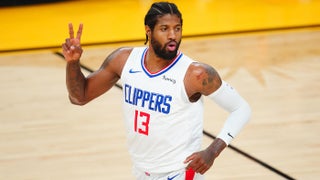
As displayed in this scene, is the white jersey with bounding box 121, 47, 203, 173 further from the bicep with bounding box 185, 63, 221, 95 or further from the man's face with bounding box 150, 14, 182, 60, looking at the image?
the man's face with bounding box 150, 14, 182, 60

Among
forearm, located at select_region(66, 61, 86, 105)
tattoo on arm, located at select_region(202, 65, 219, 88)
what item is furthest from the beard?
forearm, located at select_region(66, 61, 86, 105)

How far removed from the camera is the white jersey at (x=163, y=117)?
437cm

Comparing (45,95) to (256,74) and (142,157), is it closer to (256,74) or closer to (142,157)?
(256,74)

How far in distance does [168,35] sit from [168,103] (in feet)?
1.37

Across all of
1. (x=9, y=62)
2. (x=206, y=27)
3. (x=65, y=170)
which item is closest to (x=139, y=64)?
(x=65, y=170)

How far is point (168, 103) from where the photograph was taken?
4359 mm

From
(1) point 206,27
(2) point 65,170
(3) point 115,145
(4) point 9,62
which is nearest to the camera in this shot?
(2) point 65,170

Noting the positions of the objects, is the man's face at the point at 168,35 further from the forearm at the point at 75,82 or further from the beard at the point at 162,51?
the forearm at the point at 75,82

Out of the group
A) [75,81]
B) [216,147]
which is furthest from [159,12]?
[216,147]

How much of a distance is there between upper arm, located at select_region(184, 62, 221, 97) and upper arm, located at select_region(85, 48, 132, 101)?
0.52 metres

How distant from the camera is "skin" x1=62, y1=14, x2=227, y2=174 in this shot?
425cm

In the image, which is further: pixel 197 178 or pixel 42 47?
pixel 42 47

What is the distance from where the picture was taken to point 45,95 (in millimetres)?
8398

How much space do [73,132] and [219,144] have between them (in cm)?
330
